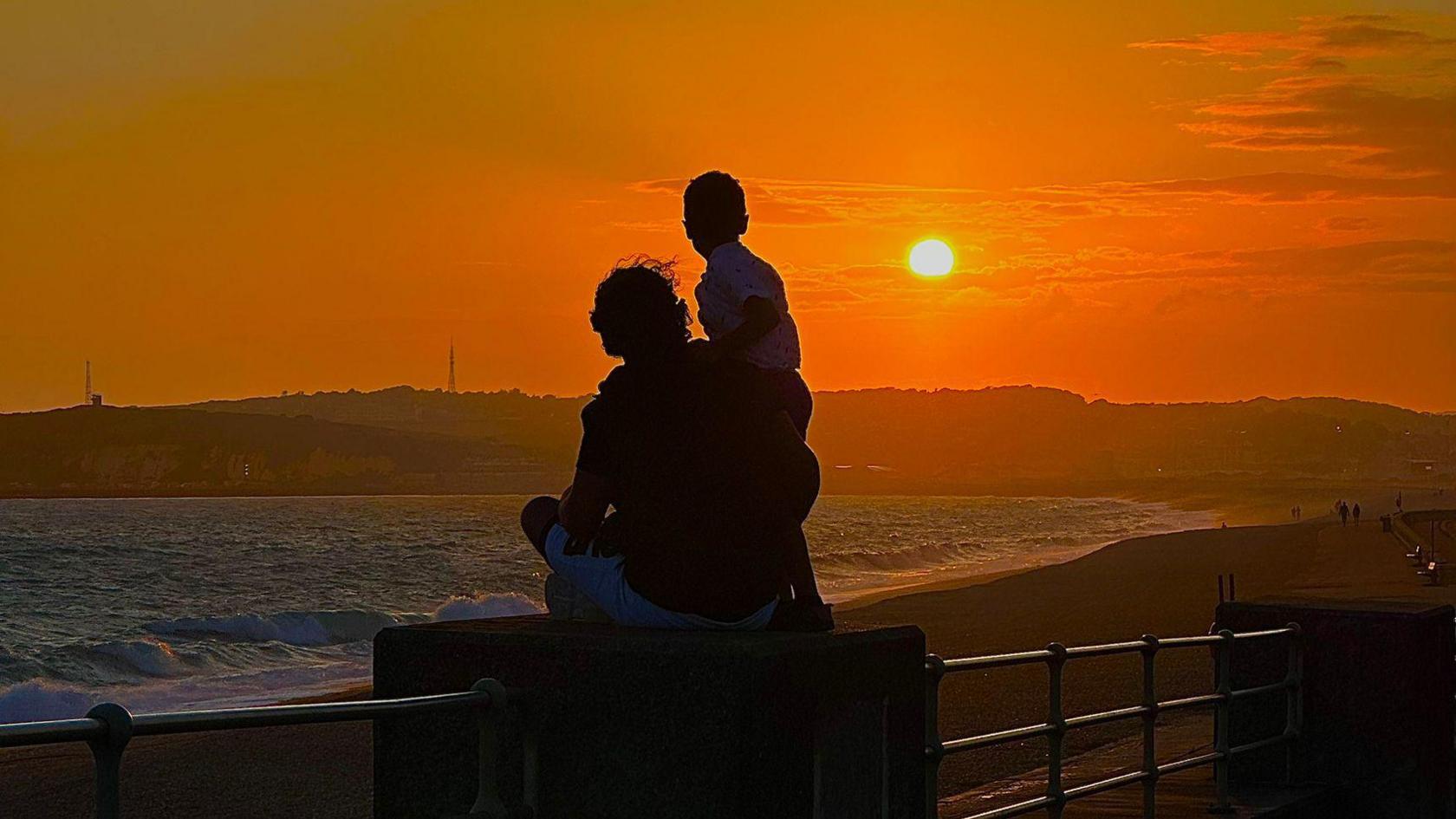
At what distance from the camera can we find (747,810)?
145 inches

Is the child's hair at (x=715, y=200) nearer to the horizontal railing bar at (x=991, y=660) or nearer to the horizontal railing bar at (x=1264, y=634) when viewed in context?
the horizontal railing bar at (x=991, y=660)

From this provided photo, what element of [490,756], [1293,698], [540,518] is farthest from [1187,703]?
[490,756]

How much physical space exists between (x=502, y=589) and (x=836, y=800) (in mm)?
58047

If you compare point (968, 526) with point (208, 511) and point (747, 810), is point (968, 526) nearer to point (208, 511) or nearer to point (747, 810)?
point (208, 511)

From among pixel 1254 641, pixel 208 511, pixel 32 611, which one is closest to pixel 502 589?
pixel 32 611

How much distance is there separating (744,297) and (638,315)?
77 cm

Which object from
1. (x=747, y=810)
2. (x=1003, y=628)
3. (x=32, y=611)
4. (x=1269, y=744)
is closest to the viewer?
(x=747, y=810)

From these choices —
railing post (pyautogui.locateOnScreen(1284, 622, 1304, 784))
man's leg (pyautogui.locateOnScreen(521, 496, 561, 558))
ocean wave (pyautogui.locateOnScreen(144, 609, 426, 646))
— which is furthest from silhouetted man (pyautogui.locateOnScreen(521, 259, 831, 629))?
ocean wave (pyautogui.locateOnScreen(144, 609, 426, 646))

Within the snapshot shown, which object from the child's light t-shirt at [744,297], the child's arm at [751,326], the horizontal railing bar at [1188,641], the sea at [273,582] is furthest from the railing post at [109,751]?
the sea at [273,582]

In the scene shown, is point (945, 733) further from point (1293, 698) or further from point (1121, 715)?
point (1121, 715)

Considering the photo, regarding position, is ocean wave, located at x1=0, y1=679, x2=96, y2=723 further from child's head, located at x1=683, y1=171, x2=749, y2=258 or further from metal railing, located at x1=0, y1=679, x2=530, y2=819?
metal railing, located at x1=0, y1=679, x2=530, y2=819

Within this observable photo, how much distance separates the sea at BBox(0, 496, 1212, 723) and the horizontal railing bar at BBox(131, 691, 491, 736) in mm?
23879

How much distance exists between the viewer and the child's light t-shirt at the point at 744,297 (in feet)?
16.2

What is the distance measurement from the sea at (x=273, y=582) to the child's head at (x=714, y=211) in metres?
22.9
